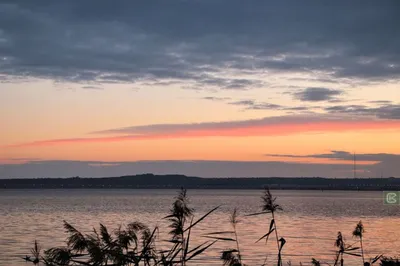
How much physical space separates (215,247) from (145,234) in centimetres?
3927

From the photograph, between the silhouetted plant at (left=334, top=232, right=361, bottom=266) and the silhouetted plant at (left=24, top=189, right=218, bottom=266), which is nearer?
the silhouetted plant at (left=24, top=189, right=218, bottom=266)

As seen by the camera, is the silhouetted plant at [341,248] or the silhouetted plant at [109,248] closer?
the silhouetted plant at [109,248]

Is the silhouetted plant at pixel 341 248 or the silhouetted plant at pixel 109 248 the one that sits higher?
the silhouetted plant at pixel 109 248

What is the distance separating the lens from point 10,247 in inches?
1992

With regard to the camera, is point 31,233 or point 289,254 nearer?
point 289,254

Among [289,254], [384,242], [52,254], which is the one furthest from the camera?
[384,242]

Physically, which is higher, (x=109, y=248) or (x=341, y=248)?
(x=109, y=248)

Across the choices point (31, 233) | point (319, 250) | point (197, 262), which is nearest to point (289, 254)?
point (319, 250)

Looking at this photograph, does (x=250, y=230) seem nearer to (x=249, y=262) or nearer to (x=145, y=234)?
(x=249, y=262)

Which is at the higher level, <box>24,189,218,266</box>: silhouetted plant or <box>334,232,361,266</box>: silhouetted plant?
<box>24,189,218,266</box>: silhouetted plant

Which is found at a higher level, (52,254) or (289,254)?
(52,254)

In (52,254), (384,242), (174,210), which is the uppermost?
(174,210)

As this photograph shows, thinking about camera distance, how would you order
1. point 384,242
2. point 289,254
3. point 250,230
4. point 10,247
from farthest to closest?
point 250,230 → point 384,242 → point 10,247 → point 289,254

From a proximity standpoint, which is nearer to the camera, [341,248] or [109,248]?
[109,248]
